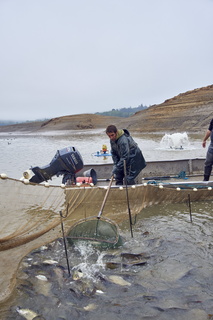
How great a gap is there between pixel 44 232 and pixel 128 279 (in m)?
2.06

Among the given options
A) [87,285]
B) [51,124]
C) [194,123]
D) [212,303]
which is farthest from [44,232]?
[51,124]

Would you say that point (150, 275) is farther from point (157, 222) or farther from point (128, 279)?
point (157, 222)

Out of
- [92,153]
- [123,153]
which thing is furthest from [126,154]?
[92,153]

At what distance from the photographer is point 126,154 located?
20.1 ft

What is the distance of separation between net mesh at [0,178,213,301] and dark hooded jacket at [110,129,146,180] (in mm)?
617

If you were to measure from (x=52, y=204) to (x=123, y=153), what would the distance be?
6.46ft

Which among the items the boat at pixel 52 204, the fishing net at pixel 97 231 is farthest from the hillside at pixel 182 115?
the fishing net at pixel 97 231

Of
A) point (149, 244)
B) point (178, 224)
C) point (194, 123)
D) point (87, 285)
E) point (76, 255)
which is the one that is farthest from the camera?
point (194, 123)

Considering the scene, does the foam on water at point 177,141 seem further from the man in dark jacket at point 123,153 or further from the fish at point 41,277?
the fish at point 41,277

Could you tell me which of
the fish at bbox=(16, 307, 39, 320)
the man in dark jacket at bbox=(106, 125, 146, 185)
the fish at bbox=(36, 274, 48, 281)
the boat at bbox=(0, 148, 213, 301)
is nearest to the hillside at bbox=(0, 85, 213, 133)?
the boat at bbox=(0, 148, 213, 301)

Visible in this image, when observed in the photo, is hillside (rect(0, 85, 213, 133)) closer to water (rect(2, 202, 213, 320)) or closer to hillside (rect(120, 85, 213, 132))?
hillside (rect(120, 85, 213, 132))

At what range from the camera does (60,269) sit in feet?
13.3

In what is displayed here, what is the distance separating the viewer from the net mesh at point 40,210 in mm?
4594

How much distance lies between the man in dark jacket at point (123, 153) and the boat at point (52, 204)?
554 mm
